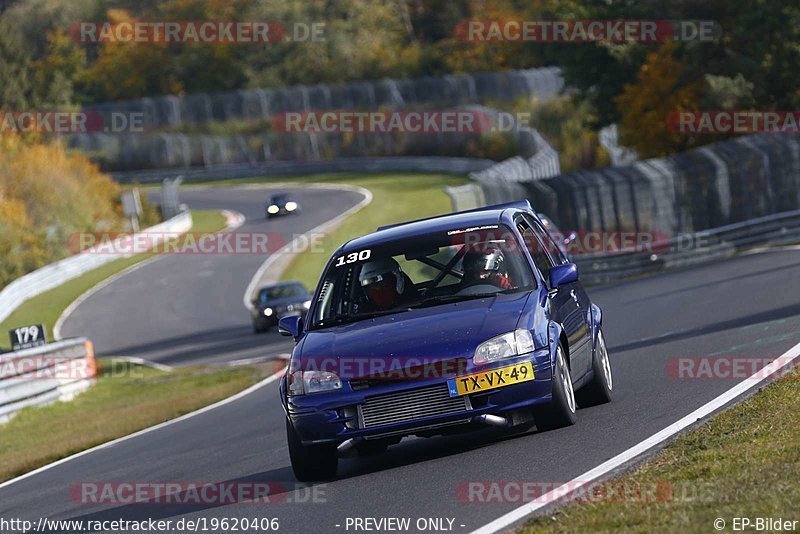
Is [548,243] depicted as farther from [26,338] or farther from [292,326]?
[26,338]

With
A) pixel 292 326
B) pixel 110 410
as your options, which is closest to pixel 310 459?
pixel 292 326

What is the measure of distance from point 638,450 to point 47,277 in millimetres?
47666

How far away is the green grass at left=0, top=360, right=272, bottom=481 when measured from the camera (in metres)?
17.3

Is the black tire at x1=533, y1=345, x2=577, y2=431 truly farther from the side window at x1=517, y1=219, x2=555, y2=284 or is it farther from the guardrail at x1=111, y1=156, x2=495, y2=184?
the guardrail at x1=111, y1=156, x2=495, y2=184

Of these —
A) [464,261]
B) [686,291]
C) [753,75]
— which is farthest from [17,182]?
[464,261]

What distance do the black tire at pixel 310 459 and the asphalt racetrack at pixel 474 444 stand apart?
12 centimetres

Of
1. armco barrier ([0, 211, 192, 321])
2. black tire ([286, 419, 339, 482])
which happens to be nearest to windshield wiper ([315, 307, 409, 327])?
black tire ([286, 419, 339, 482])

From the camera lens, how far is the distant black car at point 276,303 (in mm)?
35719

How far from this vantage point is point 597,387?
11.4 meters

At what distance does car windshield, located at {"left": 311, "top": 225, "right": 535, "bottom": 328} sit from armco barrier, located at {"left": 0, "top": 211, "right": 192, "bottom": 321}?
38.3 meters

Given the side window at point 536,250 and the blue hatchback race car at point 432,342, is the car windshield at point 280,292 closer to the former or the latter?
the side window at point 536,250

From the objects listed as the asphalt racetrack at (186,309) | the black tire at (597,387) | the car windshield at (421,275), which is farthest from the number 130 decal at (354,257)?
the asphalt racetrack at (186,309)

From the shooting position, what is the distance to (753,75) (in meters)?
48.7

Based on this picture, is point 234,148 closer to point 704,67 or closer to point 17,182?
point 17,182
